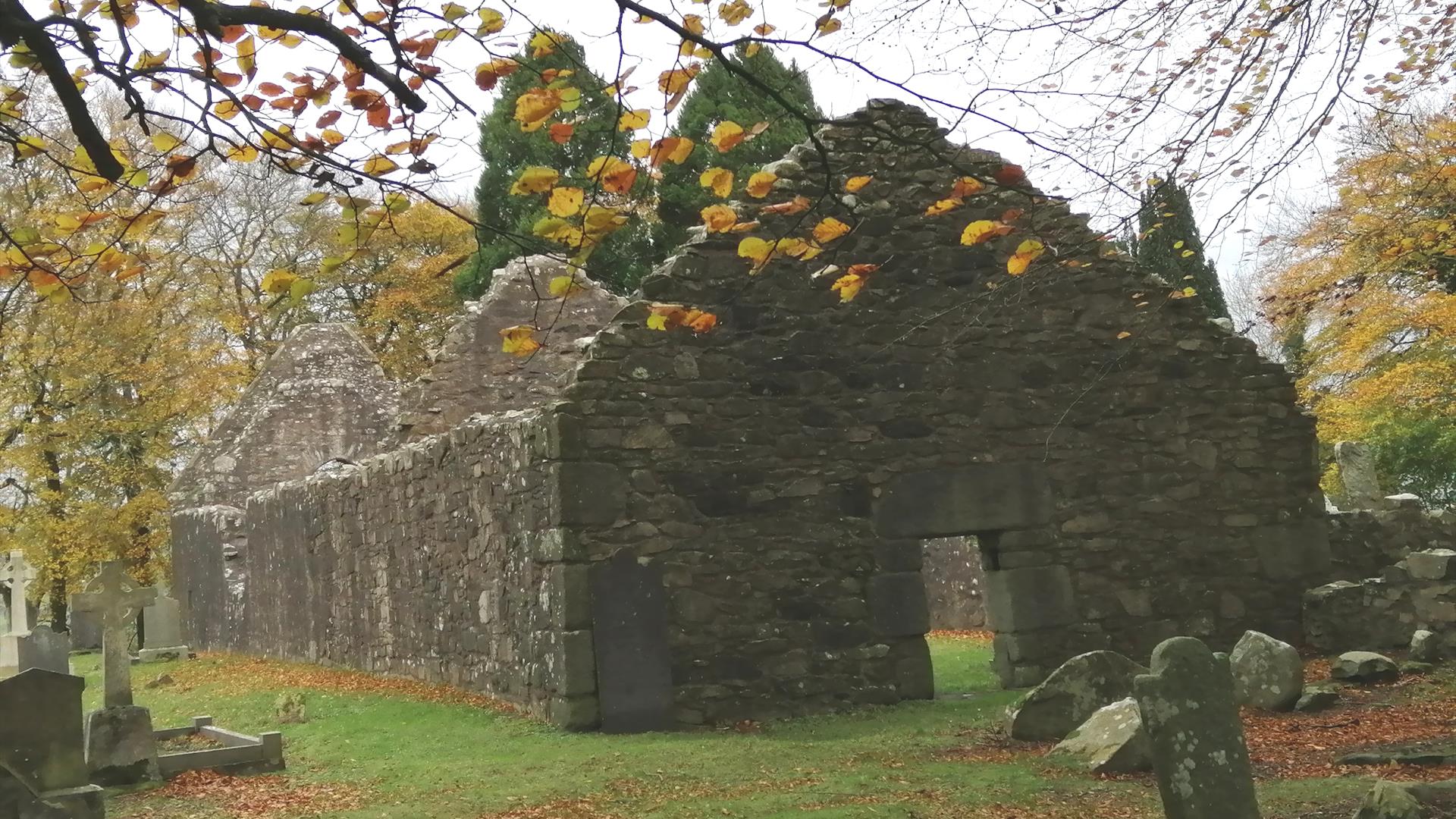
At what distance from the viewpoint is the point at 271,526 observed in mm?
19234

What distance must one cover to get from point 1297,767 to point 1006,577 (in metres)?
4.34

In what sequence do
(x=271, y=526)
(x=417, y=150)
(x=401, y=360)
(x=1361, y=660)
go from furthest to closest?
1. (x=401, y=360)
2. (x=271, y=526)
3. (x=1361, y=660)
4. (x=417, y=150)

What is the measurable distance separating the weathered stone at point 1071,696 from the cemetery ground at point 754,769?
0.21 meters

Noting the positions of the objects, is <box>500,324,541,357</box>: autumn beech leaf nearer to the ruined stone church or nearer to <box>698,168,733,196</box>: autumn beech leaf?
<box>698,168,733,196</box>: autumn beech leaf

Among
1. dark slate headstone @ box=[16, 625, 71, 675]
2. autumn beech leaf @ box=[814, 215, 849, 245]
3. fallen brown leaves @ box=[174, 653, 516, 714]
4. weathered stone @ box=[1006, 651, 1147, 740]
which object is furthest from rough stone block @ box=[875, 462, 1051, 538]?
dark slate headstone @ box=[16, 625, 71, 675]

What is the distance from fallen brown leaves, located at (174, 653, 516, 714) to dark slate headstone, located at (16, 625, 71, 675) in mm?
1438

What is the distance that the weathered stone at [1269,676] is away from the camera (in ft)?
30.7

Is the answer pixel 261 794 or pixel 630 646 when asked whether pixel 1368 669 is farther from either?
pixel 261 794

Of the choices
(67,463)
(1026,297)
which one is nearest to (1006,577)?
(1026,297)

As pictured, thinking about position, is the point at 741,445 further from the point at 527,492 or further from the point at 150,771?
the point at 150,771

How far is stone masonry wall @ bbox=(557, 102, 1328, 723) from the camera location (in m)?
10.6

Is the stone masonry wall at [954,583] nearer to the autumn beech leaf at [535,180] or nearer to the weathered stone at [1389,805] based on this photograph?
the weathered stone at [1389,805]

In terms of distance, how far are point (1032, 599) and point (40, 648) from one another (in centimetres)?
1292

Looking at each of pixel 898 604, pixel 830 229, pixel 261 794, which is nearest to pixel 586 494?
pixel 898 604
